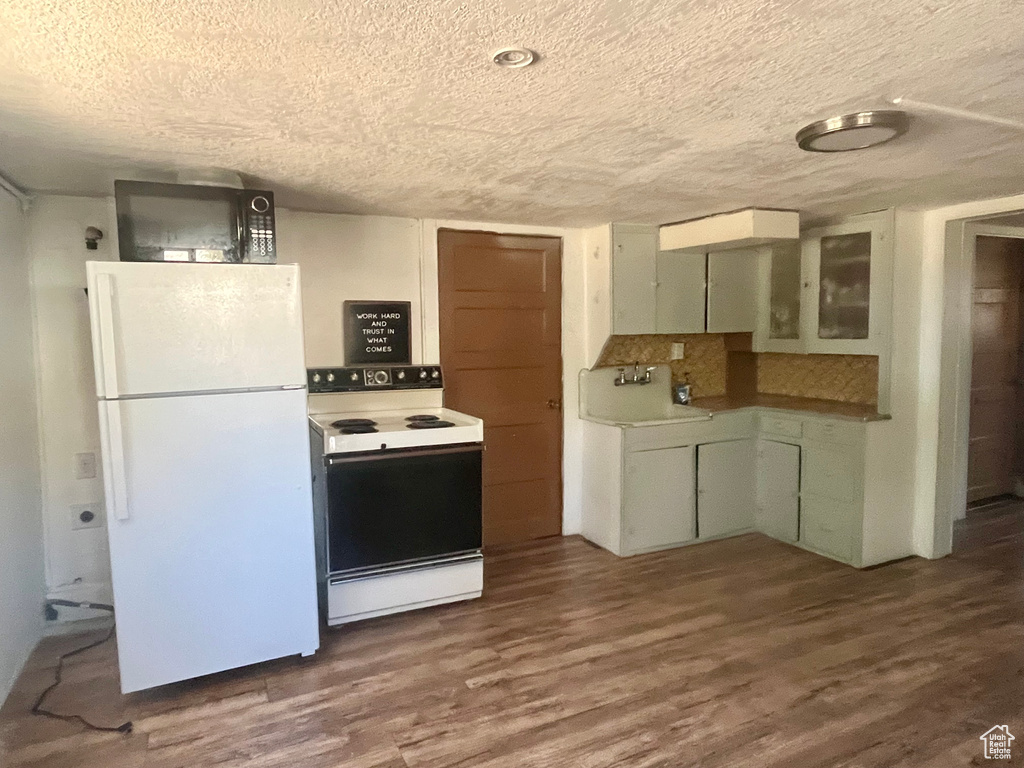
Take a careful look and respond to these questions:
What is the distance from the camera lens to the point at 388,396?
371cm

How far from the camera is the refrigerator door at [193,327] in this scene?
7.55 ft

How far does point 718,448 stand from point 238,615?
2986 mm

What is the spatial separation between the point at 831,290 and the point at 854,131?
2250 mm

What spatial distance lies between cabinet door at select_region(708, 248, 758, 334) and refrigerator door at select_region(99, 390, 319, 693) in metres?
2.90

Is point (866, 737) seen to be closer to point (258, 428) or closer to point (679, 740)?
point (679, 740)

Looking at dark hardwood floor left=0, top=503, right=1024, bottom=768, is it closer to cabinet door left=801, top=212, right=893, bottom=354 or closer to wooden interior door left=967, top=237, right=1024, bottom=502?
cabinet door left=801, top=212, right=893, bottom=354

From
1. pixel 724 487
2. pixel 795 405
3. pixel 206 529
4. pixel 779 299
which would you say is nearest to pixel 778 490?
pixel 724 487

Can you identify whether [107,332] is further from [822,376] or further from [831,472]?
[822,376]

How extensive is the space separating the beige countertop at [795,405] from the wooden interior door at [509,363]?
3.68ft

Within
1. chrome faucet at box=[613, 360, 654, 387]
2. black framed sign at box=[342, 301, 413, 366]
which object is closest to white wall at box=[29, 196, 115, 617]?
black framed sign at box=[342, 301, 413, 366]

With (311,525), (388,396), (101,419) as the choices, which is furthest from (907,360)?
(101,419)

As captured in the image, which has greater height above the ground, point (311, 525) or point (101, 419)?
point (101, 419)

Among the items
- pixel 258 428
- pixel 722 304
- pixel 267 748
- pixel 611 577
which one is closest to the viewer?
pixel 267 748

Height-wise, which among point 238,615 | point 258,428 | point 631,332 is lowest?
point 238,615
